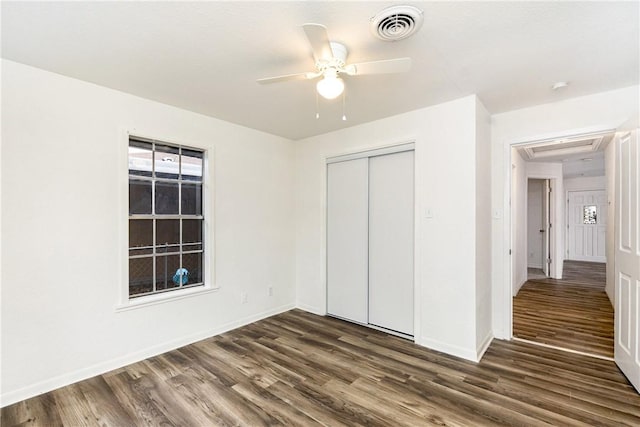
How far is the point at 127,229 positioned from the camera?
2678 millimetres

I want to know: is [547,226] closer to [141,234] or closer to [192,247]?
[192,247]

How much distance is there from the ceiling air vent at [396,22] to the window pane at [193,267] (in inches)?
109

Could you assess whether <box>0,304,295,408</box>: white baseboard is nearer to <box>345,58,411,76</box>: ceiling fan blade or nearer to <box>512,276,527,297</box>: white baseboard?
<box>345,58,411,76</box>: ceiling fan blade

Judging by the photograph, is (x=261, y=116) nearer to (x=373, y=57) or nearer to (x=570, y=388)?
(x=373, y=57)

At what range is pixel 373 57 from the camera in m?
2.05

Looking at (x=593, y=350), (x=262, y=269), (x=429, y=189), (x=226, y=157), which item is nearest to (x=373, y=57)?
(x=429, y=189)

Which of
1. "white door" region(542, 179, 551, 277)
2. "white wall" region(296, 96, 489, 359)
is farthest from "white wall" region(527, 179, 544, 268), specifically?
"white wall" region(296, 96, 489, 359)

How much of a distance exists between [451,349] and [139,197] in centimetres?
337

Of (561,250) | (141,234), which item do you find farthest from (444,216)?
(561,250)

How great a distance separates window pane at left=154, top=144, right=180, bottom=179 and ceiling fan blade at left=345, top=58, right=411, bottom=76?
2.14 metres

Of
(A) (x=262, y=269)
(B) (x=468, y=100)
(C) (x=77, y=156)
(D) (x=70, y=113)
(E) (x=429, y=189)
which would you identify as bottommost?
(A) (x=262, y=269)

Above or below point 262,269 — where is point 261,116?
above

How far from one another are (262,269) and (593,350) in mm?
3643

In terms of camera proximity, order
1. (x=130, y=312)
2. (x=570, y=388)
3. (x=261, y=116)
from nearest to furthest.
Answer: (x=570, y=388) → (x=130, y=312) → (x=261, y=116)
